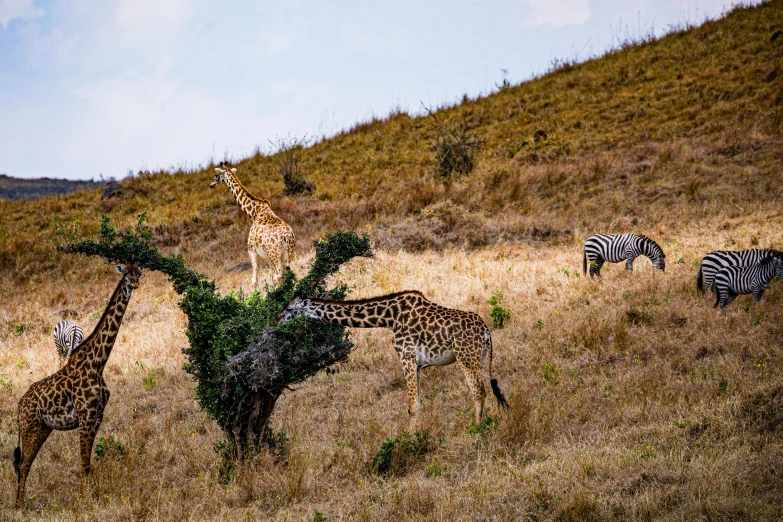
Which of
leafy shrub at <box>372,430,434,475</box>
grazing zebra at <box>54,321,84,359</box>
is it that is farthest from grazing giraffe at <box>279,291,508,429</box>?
grazing zebra at <box>54,321,84,359</box>

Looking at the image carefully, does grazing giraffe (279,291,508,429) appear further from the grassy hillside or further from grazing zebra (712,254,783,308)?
grazing zebra (712,254,783,308)

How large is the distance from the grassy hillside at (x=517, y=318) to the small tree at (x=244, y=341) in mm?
686

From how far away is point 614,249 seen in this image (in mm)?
14508

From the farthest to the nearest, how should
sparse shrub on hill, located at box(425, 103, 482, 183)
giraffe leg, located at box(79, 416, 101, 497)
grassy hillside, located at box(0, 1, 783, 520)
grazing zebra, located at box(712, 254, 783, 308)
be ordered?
sparse shrub on hill, located at box(425, 103, 482, 183), grazing zebra, located at box(712, 254, 783, 308), giraffe leg, located at box(79, 416, 101, 497), grassy hillside, located at box(0, 1, 783, 520)

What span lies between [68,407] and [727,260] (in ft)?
35.6

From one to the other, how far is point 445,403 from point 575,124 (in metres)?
18.9

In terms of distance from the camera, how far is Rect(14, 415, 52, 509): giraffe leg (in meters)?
7.93

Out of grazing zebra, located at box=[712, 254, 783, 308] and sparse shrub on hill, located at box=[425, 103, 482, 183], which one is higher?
sparse shrub on hill, located at box=[425, 103, 482, 183]

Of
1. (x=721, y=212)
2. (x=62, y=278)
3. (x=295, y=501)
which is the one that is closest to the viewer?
(x=295, y=501)

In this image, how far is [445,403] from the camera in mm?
9867

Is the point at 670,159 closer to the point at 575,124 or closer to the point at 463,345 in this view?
the point at 575,124

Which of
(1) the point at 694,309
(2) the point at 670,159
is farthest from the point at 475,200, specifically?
(1) the point at 694,309

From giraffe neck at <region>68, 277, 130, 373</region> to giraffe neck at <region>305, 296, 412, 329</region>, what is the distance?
95.2 inches

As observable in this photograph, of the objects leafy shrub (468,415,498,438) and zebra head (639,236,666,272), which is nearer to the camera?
leafy shrub (468,415,498,438)
